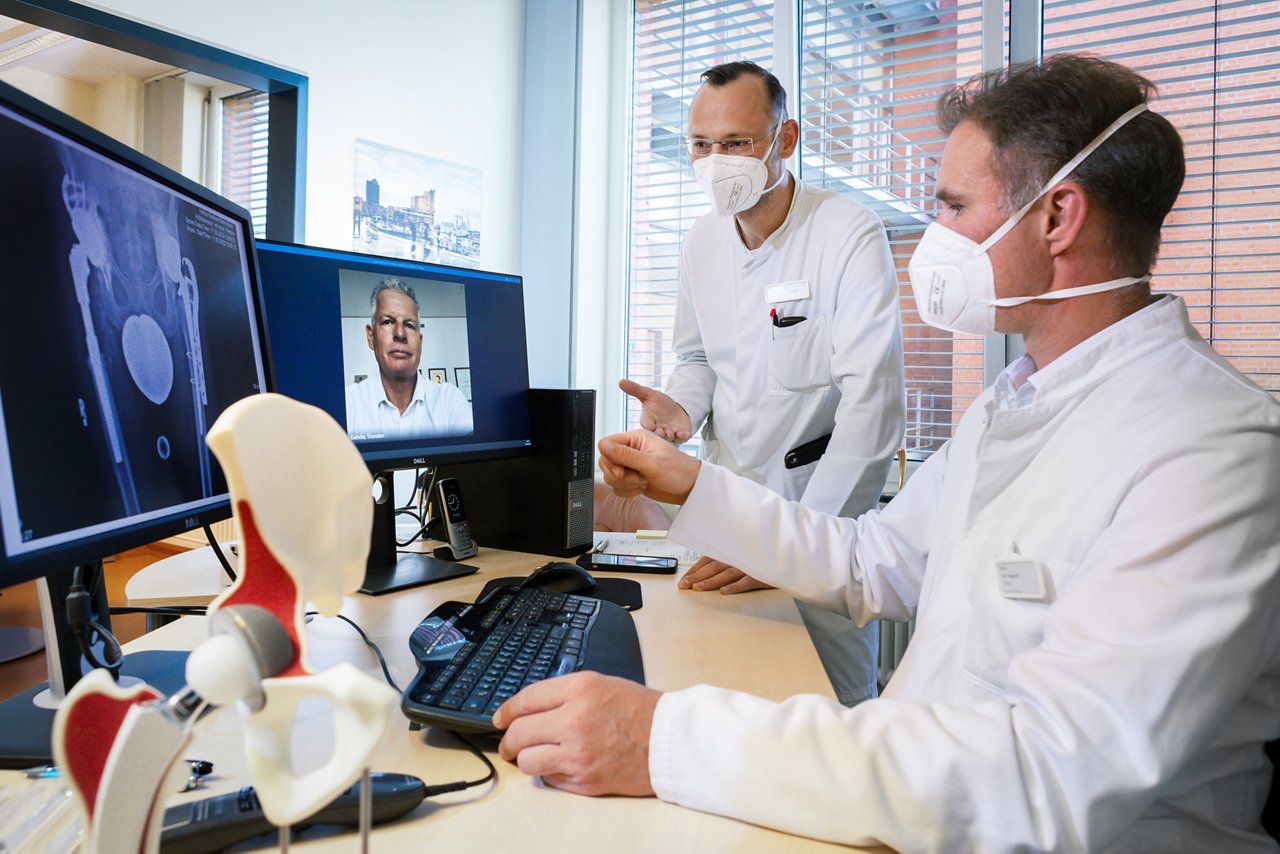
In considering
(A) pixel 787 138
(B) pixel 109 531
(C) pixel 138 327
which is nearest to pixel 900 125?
(A) pixel 787 138

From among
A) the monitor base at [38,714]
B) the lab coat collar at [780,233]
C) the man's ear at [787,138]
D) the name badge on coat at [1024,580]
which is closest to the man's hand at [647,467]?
the name badge on coat at [1024,580]

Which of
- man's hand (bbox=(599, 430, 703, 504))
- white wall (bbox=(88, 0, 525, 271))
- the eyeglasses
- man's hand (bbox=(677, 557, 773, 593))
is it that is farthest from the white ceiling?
man's hand (bbox=(677, 557, 773, 593))

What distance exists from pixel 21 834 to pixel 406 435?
910 millimetres

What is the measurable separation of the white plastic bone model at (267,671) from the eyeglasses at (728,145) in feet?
6.32

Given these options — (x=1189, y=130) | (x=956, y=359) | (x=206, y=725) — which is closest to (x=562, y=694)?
(x=206, y=725)

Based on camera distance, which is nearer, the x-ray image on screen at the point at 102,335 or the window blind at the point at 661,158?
the x-ray image on screen at the point at 102,335

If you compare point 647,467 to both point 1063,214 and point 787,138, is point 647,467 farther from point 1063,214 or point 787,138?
point 787,138

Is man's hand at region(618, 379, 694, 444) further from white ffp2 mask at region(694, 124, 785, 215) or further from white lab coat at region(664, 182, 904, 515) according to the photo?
white ffp2 mask at region(694, 124, 785, 215)

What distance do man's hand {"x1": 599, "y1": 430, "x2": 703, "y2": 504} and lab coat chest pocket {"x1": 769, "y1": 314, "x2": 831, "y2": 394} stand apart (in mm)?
807

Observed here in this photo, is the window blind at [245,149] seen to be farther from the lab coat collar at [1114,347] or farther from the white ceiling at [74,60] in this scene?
Answer: the lab coat collar at [1114,347]

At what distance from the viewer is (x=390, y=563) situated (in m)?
1.52

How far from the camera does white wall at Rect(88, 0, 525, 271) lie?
3172mm

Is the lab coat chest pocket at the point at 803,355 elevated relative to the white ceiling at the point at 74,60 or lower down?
lower down

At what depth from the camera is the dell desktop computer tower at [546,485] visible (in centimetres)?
169
